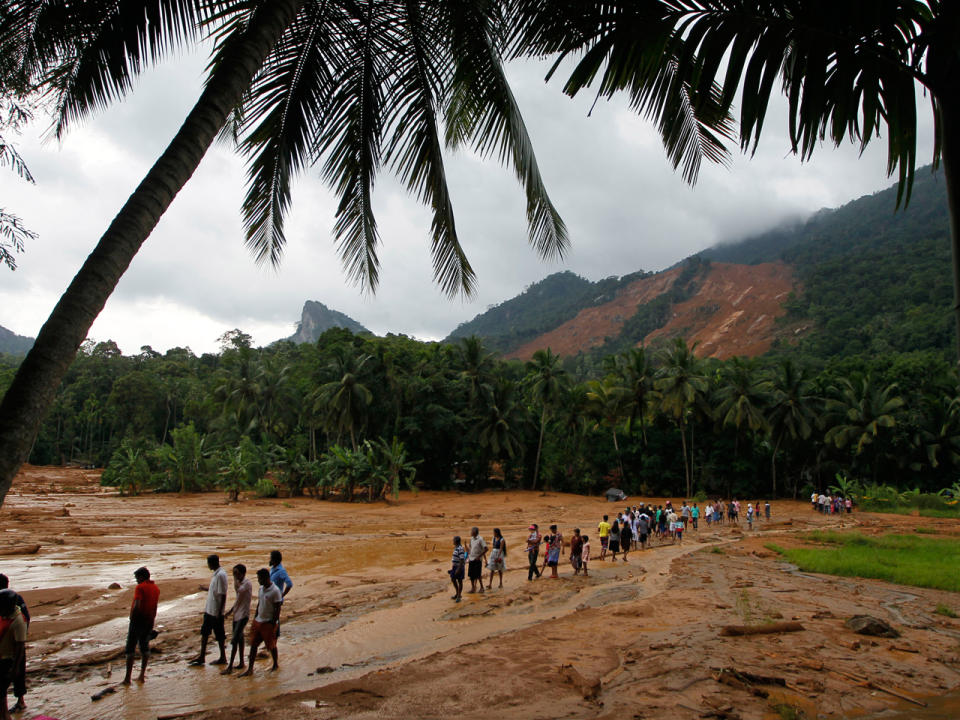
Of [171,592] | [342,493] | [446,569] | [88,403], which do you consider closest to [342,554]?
[446,569]

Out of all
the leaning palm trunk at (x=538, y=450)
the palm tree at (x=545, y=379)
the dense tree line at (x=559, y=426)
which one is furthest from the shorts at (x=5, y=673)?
the leaning palm trunk at (x=538, y=450)

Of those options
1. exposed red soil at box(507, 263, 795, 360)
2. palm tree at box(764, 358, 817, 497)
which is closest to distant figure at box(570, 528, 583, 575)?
palm tree at box(764, 358, 817, 497)

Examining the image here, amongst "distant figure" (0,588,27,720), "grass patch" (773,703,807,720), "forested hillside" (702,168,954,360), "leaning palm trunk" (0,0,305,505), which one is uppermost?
"forested hillside" (702,168,954,360)

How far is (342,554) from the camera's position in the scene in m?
16.5

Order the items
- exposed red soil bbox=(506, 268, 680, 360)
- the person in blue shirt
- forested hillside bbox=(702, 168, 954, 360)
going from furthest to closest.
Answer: exposed red soil bbox=(506, 268, 680, 360) → forested hillside bbox=(702, 168, 954, 360) → the person in blue shirt

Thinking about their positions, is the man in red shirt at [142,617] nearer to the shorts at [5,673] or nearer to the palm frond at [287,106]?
the shorts at [5,673]

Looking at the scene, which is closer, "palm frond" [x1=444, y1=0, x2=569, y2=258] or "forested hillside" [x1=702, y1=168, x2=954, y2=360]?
"palm frond" [x1=444, y1=0, x2=569, y2=258]

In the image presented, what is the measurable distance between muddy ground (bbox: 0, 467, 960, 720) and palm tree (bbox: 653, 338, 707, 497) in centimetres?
1929

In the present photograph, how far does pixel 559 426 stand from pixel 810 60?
41.9 meters

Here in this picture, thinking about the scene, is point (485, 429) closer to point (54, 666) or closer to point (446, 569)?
point (446, 569)

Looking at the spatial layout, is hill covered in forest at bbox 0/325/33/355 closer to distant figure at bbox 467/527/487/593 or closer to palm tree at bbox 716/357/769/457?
palm tree at bbox 716/357/769/457

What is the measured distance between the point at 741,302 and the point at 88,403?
395ft

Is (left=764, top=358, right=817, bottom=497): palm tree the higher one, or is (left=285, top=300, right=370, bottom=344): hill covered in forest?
(left=285, top=300, right=370, bottom=344): hill covered in forest

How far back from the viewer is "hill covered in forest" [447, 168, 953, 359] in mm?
69562
